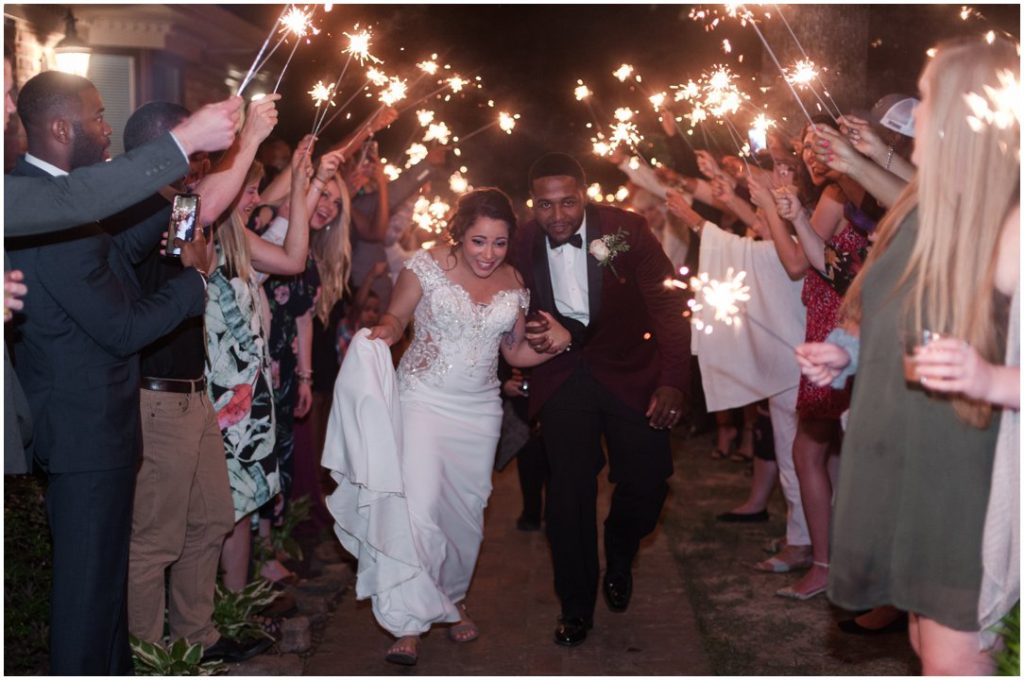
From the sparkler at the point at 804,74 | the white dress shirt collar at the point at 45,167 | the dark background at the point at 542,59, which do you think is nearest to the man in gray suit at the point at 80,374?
the white dress shirt collar at the point at 45,167

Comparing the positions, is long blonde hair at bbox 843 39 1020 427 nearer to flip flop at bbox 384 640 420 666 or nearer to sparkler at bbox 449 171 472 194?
flip flop at bbox 384 640 420 666

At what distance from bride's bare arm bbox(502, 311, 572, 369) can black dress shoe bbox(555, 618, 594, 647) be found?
121cm

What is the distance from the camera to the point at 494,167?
502 inches

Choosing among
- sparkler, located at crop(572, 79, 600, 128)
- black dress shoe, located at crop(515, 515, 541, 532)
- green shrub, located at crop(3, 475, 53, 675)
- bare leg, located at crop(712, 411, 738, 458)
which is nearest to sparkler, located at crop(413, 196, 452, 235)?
sparkler, located at crop(572, 79, 600, 128)

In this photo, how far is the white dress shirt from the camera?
589cm

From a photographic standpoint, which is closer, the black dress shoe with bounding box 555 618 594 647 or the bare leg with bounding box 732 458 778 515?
the black dress shoe with bounding box 555 618 594 647

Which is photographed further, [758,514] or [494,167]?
[494,167]

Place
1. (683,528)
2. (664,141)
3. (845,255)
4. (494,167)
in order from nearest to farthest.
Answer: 1. (845,255)
2. (683,528)
3. (664,141)
4. (494,167)

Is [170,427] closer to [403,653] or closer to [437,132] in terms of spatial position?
[403,653]

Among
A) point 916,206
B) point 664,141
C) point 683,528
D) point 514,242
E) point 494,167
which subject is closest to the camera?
point 916,206

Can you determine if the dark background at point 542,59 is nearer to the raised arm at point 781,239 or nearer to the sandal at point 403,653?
the raised arm at point 781,239

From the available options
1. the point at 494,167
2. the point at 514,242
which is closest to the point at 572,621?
the point at 514,242

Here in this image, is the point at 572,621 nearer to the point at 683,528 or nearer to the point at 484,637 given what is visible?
the point at 484,637

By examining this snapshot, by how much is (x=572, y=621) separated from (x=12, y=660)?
7.82 ft
